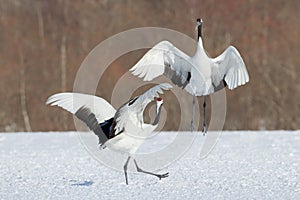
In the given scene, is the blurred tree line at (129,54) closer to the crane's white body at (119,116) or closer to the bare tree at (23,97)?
the bare tree at (23,97)

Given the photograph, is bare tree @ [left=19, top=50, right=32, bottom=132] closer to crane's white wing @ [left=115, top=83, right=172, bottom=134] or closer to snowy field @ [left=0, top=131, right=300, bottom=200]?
snowy field @ [left=0, top=131, right=300, bottom=200]

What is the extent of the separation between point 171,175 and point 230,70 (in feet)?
5.68

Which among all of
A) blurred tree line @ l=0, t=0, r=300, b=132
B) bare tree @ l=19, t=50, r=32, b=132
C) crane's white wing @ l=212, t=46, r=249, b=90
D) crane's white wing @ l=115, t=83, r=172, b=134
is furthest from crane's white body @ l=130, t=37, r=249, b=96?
bare tree @ l=19, t=50, r=32, b=132

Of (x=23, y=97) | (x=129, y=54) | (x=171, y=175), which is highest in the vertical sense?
(x=129, y=54)

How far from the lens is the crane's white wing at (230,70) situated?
24.5ft

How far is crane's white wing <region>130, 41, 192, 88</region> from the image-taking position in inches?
281

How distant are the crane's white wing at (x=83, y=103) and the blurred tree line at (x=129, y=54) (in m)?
9.95

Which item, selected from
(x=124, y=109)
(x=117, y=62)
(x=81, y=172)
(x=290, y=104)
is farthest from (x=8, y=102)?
(x=124, y=109)

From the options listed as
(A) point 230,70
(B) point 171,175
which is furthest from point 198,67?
(B) point 171,175

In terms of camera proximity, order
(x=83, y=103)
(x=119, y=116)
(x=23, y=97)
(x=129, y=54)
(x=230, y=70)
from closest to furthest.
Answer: (x=119, y=116) < (x=83, y=103) < (x=230, y=70) < (x=23, y=97) < (x=129, y=54)

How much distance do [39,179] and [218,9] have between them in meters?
13.2

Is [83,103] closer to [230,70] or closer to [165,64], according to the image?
[165,64]

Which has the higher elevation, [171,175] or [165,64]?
[165,64]

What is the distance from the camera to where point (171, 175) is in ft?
21.0
